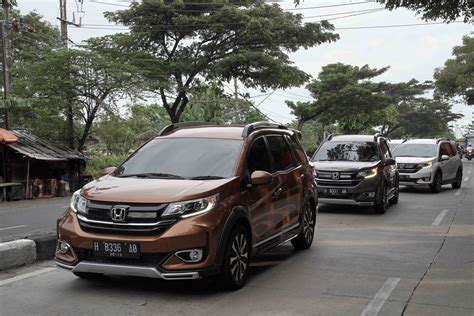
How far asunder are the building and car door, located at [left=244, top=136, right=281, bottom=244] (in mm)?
15646

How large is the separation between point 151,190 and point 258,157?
69.0 inches

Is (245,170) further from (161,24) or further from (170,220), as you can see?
(161,24)

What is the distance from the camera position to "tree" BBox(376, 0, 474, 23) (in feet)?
36.9

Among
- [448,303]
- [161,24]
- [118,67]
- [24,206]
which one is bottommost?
[24,206]

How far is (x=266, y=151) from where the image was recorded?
23.1 feet

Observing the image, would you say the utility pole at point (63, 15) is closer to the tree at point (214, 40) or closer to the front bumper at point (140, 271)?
the tree at point (214, 40)

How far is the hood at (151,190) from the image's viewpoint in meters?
5.31

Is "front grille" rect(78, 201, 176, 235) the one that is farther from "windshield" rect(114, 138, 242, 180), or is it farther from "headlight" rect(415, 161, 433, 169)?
"headlight" rect(415, 161, 433, 169)

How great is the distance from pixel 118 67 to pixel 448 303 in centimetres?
2043

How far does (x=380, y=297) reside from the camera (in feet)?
18.4

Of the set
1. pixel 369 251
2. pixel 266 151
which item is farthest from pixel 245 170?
pixel 369 251

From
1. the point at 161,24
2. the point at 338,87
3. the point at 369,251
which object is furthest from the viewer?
the point at 338,87

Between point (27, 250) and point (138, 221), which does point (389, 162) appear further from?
point (138, 221)

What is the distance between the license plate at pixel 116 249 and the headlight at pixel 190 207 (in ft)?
1.43
